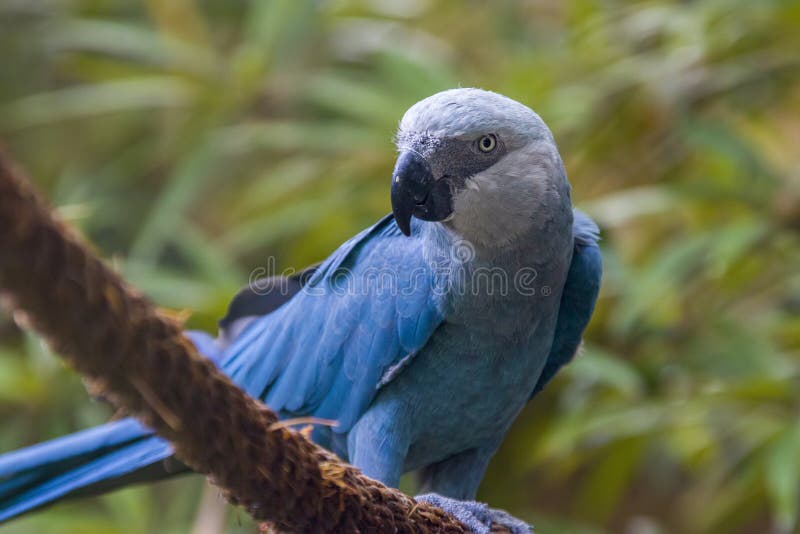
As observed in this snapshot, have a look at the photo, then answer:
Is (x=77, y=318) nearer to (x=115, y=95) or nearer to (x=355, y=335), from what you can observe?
(x=355, y=335)

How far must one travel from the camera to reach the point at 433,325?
1.69 m

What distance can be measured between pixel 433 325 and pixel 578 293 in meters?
0.35

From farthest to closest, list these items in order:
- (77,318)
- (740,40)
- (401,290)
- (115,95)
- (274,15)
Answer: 1. (115,95)
2. (274,15)
3. (740,40)
4. (401,290)
5. (77,318)

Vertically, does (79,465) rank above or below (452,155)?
below

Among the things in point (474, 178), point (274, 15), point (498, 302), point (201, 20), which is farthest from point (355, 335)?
point (201, 20)

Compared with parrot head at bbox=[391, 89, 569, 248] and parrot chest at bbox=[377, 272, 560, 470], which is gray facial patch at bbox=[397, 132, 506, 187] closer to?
parrot head at bbox=[391, 89, 569, 248]

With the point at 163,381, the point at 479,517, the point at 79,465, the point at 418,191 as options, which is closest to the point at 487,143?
the point at 418,191

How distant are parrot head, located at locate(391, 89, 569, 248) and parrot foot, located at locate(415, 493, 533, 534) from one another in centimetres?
49

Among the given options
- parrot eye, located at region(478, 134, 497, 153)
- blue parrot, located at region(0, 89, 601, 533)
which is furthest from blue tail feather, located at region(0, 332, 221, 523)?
parrot eye, located at region(478, 134, 497, 153)

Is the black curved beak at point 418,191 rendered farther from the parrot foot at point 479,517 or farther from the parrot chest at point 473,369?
the parrot foot at point 479,517

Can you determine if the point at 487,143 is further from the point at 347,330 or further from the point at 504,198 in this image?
the point at 347,330

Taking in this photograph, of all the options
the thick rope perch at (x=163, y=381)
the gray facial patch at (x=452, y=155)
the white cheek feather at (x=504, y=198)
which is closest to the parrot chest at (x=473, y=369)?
the white cheek feather at (x=504, y=198)

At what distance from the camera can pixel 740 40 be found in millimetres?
2990

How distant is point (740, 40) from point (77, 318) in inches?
107
